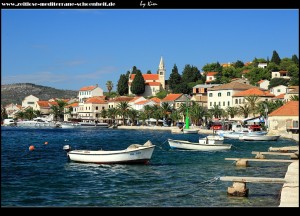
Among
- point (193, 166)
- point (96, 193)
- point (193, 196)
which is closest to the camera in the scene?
point (193, 196)

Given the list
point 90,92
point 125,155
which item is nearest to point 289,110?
point 125,155

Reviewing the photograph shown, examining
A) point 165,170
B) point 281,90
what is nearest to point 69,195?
point 165,170

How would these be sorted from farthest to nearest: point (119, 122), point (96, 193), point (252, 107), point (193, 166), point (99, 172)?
1. point (119, 122)
2. point (252, 107)
3. point (193, 166)
4. point (99, 172)
5. point (96, 193)

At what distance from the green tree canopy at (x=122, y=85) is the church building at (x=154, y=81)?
1926mm

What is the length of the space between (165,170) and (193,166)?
8.97ft

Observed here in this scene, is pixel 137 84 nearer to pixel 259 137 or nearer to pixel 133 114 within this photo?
pixel 133 114

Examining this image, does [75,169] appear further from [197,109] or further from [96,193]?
[197,109]

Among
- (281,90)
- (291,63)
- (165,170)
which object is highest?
(291,63)

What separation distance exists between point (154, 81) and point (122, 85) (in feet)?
44.8

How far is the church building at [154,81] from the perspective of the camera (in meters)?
157

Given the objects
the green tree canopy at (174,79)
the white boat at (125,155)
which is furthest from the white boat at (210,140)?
the green tree canopy at (174,79)

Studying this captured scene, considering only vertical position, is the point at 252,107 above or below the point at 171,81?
below

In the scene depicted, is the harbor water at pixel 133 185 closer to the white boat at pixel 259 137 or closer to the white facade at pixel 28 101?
the white boat at pixel 259 137

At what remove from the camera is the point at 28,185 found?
76.7 ft
